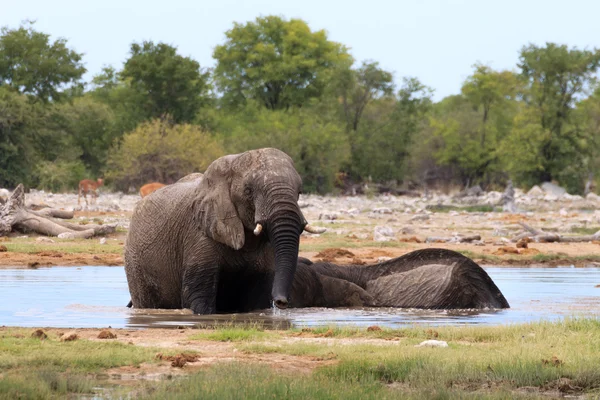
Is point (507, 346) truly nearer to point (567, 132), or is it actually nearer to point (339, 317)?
point (339, 317)

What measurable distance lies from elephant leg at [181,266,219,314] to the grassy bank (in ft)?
7.69

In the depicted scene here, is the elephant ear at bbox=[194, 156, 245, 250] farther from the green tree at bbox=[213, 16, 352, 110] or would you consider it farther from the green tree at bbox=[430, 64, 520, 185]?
the green tree at bbox=[213, 16, 352, 110]

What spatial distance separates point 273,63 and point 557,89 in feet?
82.5

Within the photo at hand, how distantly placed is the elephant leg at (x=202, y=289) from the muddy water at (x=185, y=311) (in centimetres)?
22

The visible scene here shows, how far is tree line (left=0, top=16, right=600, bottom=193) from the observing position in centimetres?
5719

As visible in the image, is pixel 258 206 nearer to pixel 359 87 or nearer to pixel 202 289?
pixel 202 289

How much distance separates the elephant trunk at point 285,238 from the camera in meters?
11.4

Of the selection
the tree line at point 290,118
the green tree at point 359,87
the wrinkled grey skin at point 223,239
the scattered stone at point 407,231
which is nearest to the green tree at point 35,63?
the tree line at point 290,118

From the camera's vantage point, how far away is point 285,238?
452 inches

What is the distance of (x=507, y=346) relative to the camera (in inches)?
353

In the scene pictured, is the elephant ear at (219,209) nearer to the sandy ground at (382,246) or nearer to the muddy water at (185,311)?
the muddy water at (185,311)

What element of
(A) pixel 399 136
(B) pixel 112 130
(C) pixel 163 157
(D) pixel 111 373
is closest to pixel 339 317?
(D) pixel 111 373

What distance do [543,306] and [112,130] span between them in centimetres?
5974

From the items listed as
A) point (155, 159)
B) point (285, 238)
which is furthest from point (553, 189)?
point (285, 238)
